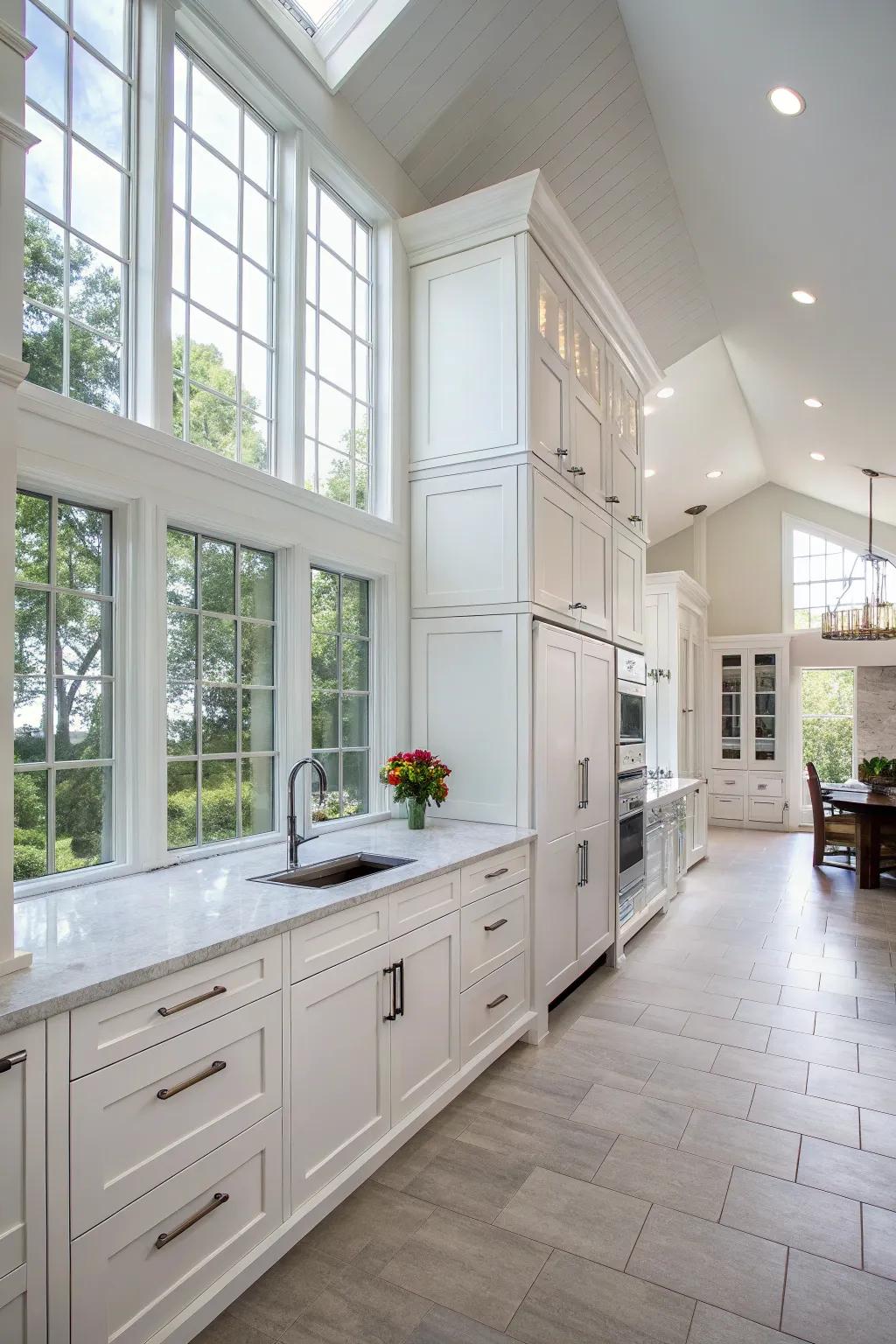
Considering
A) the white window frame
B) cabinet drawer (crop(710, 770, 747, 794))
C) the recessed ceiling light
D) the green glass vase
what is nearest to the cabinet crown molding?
the recessed ceiling light

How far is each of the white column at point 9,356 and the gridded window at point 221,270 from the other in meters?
1.03

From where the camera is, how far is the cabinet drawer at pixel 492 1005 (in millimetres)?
2859

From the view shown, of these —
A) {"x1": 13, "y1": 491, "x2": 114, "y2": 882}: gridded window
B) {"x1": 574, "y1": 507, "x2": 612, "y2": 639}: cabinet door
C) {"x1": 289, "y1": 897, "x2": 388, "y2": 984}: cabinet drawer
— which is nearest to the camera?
{"x1": 289, "y1": 897, "x2": 388, "y2": 984}: cabinet drawer

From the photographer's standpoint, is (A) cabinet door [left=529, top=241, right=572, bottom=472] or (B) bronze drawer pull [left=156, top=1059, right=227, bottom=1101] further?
(A) cabinet door [left=529, top=241, right=572, bottom=472]

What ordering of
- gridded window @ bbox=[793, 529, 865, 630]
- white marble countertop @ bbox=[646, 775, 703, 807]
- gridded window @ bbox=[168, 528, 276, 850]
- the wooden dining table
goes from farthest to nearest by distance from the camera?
gridded window @ bbox=[793, 529, 865, 630]
the wooden dining table
white marble countertop @ bbox=[646, 775, 703, 807]
gridded window @ bbox=[168, 528, 276, 850]

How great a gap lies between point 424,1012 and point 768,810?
847cm

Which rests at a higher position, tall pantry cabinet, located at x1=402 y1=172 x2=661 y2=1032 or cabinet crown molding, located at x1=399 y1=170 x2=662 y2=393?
cabinet crown molding, located at x1=399 y1=170 x2=662 y2=393

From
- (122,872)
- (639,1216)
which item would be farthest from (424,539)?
(639,1216)

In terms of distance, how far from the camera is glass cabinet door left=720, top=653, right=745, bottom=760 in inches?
402

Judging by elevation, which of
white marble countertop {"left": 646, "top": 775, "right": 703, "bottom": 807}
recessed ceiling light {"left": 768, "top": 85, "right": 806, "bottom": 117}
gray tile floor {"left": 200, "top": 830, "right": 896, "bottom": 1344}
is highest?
recessed ceiling light {"left": 768, "top": 85, "right": 806, "bottom": 117}

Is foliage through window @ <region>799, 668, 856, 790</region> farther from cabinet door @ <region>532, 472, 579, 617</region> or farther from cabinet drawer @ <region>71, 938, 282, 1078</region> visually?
cabinet drawer @ <region>71, 938, 282, 1078</region>

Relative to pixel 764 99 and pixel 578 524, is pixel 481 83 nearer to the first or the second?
pixel 764 99

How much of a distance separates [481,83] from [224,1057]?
13.4 feet

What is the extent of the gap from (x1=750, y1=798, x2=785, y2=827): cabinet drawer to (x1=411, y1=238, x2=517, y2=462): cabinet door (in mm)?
7936
